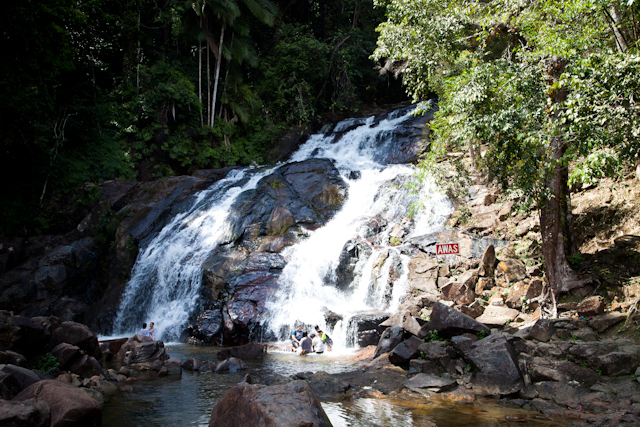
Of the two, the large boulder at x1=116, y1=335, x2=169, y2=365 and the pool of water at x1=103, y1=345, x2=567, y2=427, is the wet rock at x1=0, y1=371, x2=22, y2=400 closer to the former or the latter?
the pool of water at x1=103, y1=345, x2=567, y2=427

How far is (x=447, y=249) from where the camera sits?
12.7 m

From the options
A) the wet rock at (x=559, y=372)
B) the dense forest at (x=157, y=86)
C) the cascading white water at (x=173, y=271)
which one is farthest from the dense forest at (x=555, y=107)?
the dense forest at (x=157, y=86)

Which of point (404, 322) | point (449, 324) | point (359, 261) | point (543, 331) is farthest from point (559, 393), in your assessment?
point (359, 261)

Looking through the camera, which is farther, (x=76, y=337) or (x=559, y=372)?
(x=76, y=337)

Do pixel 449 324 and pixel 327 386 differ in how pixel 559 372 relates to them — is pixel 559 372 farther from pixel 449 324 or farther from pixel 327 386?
pixel 327 386

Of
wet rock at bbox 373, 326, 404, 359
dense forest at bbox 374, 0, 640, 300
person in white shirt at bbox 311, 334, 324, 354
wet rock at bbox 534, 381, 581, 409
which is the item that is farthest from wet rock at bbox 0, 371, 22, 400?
dense forest at bbox 374, 0, 640, 300

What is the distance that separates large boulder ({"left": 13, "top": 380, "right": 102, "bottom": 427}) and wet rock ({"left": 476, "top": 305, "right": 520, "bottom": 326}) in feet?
26.1

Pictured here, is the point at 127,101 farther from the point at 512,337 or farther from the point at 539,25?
the point at 512,337

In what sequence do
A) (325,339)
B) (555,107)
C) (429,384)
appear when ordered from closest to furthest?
(429,384) → (555,107) → (325,339)

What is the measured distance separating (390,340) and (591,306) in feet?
13.6

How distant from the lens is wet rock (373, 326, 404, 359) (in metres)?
9.29

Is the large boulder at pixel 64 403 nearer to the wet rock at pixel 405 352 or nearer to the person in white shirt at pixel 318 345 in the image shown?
the wet rock at pixel 405 352

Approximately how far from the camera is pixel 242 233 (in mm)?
16094

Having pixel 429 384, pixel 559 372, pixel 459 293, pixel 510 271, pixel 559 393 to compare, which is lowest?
pixel 559 393
